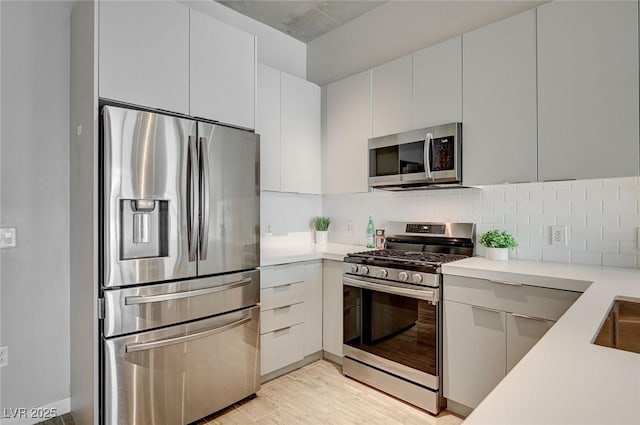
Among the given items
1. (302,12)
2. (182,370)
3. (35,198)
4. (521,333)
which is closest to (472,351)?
(521,333)

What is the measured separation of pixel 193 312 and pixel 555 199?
2.37 metres

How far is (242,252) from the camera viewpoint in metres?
2.36

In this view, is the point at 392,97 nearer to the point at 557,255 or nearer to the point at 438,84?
the point at 438,84

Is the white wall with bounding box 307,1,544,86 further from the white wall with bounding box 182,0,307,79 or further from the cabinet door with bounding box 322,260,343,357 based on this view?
the cabinet door with bounding box 322,260,343,357

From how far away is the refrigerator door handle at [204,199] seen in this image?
2.14 m

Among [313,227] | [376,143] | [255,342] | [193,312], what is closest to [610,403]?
[193,312]

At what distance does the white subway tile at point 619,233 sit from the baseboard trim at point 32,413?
347 centimetres

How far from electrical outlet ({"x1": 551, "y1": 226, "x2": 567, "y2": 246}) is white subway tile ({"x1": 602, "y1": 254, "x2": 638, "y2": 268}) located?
0.72 feet

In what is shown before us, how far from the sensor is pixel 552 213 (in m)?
2.35

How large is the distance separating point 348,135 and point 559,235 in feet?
5.74

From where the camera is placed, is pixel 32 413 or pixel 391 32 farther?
pixel 391 32

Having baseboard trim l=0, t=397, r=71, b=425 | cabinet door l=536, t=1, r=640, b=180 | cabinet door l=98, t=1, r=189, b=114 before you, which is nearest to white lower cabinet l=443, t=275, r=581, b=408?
cabinet door l=536, t=1, r=640, b=180

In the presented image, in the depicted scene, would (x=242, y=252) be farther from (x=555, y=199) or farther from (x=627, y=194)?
(x=627, y=194)

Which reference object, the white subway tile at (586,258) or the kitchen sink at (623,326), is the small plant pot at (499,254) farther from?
the kitchen sink at (623,326)
